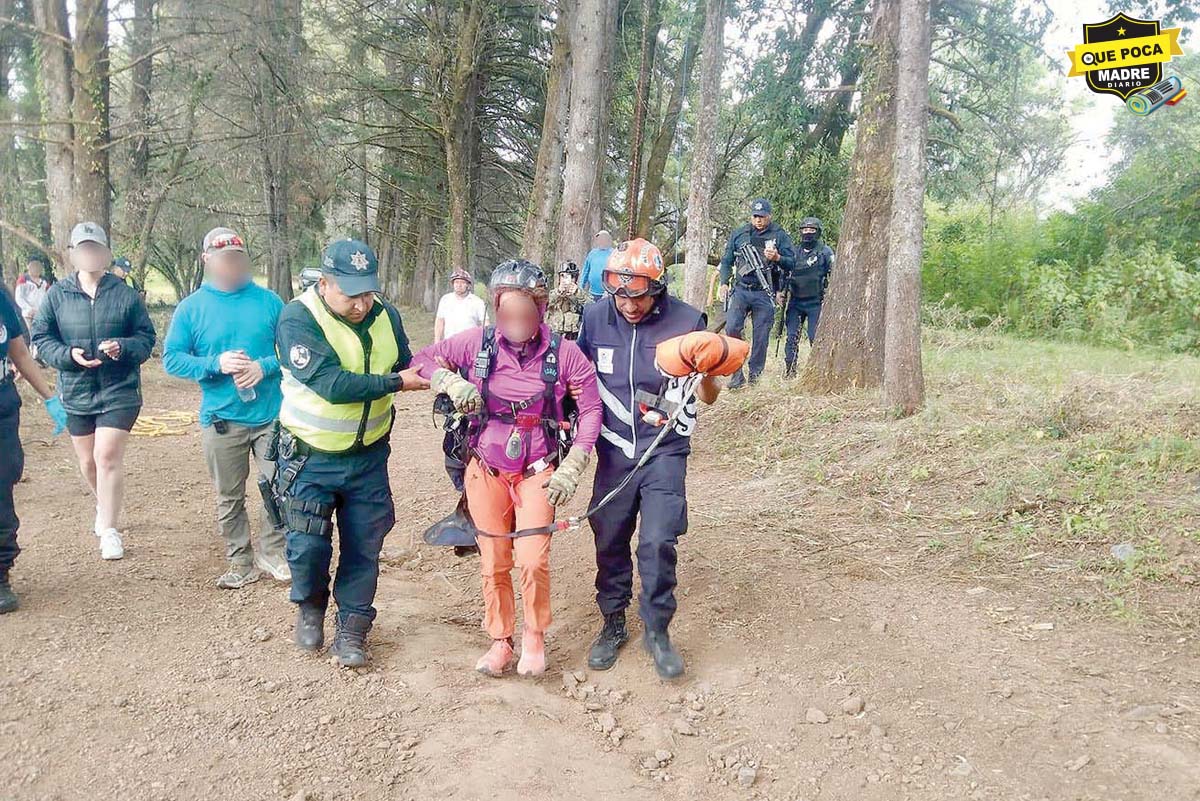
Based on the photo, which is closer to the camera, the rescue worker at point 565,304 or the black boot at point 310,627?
the black boot at point 310,627

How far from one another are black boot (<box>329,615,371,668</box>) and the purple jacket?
1.08 meters

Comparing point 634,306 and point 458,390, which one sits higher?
point 634,306

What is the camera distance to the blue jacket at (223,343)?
472cm

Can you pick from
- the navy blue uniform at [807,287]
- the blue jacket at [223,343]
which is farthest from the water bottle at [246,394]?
the navy blue uniform at [807,287]

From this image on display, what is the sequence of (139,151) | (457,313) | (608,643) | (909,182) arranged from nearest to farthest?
(608,643) < (909,182) < (457,313) < (139,151)

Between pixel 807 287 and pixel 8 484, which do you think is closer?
pixel 8 484

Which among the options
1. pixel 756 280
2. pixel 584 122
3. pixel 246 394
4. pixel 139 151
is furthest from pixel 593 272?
pixel 139 151

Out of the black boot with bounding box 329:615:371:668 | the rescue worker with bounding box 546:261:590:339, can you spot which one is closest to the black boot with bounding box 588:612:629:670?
the black boot with bounding box 329:615:371:668

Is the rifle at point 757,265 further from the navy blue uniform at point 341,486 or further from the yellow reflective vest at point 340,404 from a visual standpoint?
the yellow reflective vest at point 340,404

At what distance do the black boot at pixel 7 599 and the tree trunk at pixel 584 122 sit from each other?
8.24 metres

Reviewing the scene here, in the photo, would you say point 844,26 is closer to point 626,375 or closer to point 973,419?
point 973,419

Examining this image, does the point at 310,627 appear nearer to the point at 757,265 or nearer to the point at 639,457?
the point at 639,457

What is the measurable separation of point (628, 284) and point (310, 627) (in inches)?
95.1

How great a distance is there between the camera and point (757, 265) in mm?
9297
